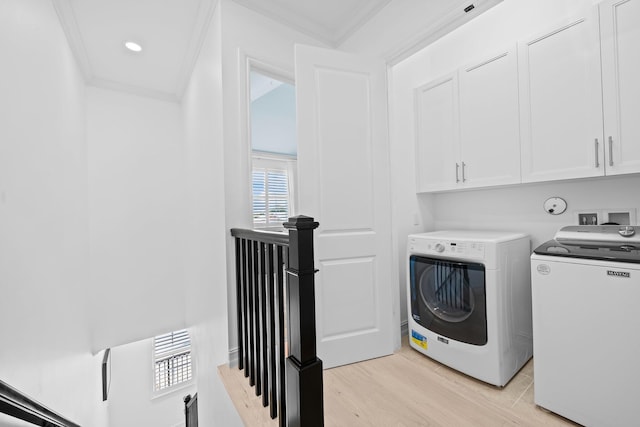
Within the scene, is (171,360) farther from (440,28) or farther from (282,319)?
(440,28)

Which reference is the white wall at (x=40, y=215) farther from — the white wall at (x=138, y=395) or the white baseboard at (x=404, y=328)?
the white baseboard at (x=404, y=328)

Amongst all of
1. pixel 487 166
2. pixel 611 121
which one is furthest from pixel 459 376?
pixel 611 121

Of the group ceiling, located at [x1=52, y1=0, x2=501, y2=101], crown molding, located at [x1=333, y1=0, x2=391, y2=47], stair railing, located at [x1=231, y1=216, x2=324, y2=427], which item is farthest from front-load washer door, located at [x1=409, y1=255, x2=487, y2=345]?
crown molding, located at [x1=333, y1=0, x2=391, y2=47]

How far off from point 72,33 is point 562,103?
3849 mm

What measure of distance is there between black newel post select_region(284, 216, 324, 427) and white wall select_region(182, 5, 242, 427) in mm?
736

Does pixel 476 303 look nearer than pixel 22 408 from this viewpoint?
No

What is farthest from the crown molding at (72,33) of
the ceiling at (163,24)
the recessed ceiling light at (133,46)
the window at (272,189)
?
the window at (272,189)

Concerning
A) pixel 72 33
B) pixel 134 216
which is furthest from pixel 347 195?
pixel 134 216

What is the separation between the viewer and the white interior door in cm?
183

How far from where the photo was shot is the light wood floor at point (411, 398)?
4.49 ft

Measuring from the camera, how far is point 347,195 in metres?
1.93

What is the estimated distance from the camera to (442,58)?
2436mm

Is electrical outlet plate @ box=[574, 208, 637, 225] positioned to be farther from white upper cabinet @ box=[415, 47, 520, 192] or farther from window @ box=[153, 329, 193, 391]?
window @ box=[153, 329, 193, 391]

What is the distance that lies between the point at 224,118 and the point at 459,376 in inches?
94.6
